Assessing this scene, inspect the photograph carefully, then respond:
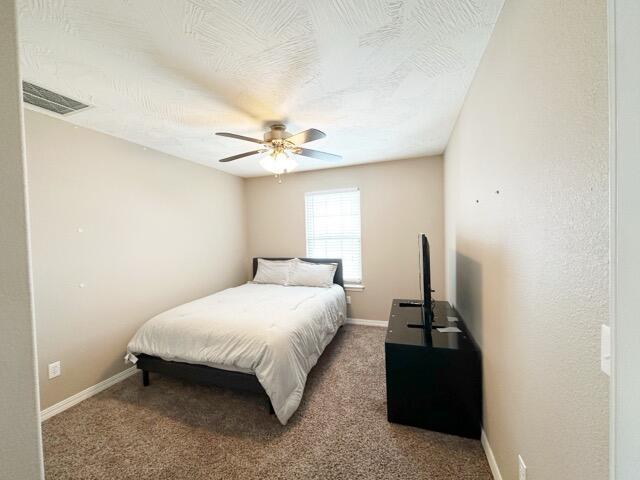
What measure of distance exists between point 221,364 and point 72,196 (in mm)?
1988

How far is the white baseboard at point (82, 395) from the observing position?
2.01 m

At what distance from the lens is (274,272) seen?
12.9 feet

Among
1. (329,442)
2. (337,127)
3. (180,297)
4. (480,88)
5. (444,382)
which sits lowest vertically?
(329,442)

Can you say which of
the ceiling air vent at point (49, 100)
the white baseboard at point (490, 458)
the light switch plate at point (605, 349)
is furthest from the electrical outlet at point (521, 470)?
the ceiling air vent at point (49, 100)

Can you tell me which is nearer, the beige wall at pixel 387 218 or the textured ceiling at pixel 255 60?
the textured ceiling at pixel 255 60

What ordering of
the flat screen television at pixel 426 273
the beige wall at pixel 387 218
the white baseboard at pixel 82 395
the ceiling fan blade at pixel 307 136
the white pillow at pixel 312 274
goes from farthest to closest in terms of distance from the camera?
the white pillow at pixel 312 274, the beige wall at pixel 387 218, the white baseboard at pixel 82 395, the ceiling fan blade at pixel 307 136, the flat screen television at pixel 426 273

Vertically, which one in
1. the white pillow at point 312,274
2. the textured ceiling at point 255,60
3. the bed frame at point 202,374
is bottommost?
the bed frame at point 202,374

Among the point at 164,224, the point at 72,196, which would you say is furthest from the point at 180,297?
the point at 72,196

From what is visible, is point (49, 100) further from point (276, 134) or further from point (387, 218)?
point (387, 218)

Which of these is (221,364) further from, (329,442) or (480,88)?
(480,88)

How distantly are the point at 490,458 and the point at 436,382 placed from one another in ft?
1.45

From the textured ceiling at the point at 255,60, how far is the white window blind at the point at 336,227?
1.56 metres

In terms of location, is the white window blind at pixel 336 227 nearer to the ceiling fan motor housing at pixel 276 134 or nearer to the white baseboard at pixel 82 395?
the ceiling fan motor housing at pixel 276 134

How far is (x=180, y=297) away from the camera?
10.4ft
